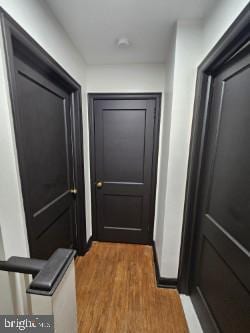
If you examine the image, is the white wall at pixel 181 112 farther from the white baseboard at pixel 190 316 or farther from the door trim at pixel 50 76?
the door trim at pixel 50 76

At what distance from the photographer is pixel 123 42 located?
4.59 ft

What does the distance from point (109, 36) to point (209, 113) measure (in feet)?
3.67

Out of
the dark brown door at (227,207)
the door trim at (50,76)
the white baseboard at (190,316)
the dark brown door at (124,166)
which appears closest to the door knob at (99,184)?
the dark brown door at (124,166)

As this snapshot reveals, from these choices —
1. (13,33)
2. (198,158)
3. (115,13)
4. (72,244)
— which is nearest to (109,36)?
(115,13)

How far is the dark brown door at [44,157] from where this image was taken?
1.00m

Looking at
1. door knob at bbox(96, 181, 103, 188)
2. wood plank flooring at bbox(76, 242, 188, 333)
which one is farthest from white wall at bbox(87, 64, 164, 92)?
wood plank flooring at bbox(76, 242, 188, 333)

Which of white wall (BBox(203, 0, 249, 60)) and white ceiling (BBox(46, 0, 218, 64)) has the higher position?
white ceiling (BBox(46, 0, 218, 64))

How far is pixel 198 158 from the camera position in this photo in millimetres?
1249

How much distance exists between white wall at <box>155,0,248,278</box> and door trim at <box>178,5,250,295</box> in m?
0.06

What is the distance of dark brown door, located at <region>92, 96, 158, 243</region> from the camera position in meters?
1.91

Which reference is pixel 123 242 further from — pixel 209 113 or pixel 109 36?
pixel 109 36

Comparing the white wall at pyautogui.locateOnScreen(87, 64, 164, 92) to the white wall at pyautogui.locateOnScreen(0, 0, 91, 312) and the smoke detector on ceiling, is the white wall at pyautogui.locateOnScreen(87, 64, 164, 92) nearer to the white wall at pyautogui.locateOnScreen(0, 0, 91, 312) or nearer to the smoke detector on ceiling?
the smoke detector on ceiling

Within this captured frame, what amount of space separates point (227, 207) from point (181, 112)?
2.66 ft

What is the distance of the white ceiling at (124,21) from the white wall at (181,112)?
115mm
